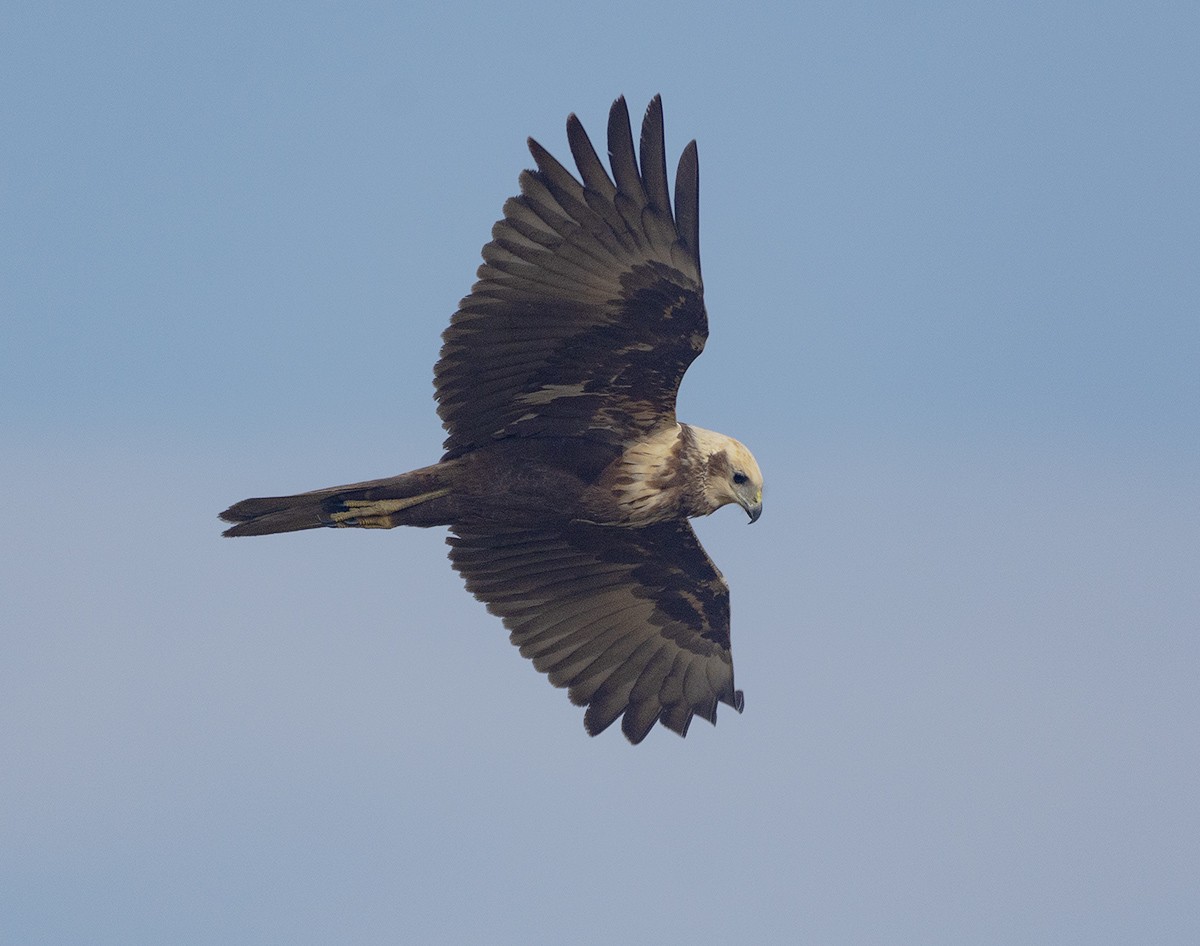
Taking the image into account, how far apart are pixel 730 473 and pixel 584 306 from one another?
1618 mm

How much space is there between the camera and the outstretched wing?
39.7 feet

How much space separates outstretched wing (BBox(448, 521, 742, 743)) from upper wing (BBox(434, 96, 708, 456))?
128 cm

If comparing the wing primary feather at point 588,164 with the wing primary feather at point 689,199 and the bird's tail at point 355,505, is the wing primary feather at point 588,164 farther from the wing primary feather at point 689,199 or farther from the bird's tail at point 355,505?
the bird's tail at point 355,505

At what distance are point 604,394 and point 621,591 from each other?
1924mm

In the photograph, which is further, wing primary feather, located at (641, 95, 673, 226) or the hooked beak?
the hooked beak

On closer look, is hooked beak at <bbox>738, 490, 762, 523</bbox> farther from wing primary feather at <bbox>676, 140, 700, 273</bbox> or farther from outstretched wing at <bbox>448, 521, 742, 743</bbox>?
wing primary feather at <bbox>676, 140, 700, 273</bbox>

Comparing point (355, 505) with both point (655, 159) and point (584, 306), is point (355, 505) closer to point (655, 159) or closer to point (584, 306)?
point (584, 306)

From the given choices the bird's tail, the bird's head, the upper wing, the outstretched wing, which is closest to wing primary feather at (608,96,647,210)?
the upper wing

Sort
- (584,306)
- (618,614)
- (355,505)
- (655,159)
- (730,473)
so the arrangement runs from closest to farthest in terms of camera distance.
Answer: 1. (655,159)
2. (584,306)
3. (355,505)
4. (730,473)
5. (618,614)

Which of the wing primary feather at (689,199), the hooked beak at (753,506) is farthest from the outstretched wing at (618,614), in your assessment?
the wing primary feather at (689,199)

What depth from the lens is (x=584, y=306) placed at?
10.5 metres

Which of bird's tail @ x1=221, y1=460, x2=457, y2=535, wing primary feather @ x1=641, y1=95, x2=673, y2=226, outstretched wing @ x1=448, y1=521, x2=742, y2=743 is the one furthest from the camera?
outstretched wing @ x1=448, y1=521, x2=742, y2=743

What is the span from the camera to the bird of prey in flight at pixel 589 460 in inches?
404

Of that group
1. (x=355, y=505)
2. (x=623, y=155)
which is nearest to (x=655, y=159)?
(x=623, y=155)
